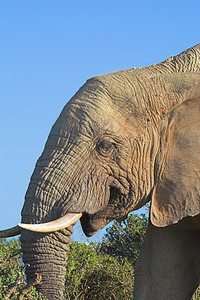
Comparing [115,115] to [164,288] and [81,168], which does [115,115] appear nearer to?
[81,168]

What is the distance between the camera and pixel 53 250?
13.7ft

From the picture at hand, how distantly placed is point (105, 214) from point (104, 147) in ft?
1.60

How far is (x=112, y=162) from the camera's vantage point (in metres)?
4.36

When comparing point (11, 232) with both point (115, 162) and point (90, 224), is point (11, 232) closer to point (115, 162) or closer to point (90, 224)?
point (90, 224)

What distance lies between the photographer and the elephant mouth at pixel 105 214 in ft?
14.4

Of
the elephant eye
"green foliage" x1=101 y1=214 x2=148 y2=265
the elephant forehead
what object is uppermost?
the elephant forehead

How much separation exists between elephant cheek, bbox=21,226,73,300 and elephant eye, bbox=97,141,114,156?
0.58 metres

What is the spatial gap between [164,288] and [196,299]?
2259 mm

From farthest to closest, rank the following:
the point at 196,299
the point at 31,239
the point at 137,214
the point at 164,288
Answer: the point at 137,214 < the point at 196,299 < the point at 164,288 < the point at 31,239

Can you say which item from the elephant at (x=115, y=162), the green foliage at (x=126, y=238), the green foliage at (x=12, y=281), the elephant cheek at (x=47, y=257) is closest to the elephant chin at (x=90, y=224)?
the elephant at (x=115, y=162)

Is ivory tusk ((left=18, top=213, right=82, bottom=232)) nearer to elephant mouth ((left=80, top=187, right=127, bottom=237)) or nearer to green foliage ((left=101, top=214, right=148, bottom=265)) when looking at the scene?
elephant mouth ((left=80, top=187, right=127, bottom=237))

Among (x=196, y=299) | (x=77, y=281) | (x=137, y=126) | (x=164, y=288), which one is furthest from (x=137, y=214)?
(x=137, y=126)

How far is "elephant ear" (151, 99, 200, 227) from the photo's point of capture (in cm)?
428

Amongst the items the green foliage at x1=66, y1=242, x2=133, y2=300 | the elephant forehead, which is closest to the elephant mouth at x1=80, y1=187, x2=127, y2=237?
the elephant forehead
